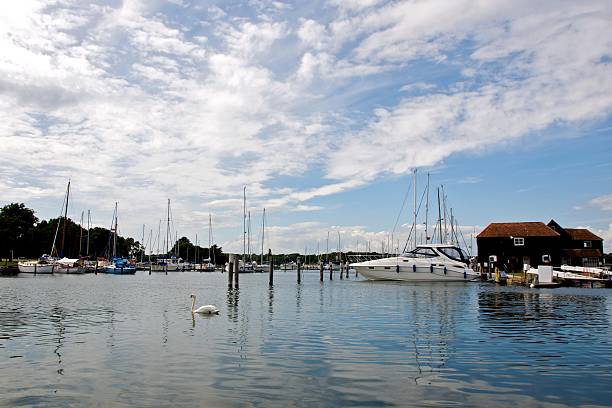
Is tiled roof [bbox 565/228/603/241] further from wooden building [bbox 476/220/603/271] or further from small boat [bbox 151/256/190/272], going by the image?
small boat [bbox 151/256/190/272]

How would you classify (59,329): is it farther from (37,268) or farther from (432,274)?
(37,268)

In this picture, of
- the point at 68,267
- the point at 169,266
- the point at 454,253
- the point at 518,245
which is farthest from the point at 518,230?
the point at 169,266

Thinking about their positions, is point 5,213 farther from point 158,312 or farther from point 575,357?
point 575,357

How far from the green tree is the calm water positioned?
9682 cm

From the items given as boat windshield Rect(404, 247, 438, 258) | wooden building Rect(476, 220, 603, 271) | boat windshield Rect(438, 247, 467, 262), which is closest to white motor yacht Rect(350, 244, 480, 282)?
boat windshield Rect(404, 247, 438, 258)

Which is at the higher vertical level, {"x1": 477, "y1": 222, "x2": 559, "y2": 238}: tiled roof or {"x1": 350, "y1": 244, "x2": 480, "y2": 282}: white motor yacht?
{"x1": 477, "y1": 222, "x2": 559, "y2": 238}: tiled roof

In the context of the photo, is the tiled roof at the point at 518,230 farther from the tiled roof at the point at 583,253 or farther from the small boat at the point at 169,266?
the small boat at the point at 169,266

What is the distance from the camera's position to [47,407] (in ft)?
30.3

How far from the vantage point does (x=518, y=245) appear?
74812mm

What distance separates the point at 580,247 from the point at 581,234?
2.40 meters

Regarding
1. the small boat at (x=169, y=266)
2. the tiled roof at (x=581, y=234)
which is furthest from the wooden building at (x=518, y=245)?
the small boat at (x=169, y=266)

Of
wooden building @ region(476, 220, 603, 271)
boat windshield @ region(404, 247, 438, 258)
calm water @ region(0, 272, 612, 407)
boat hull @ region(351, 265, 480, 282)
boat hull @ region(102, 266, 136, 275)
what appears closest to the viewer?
calm water @ region(0, 272, 612, 407)

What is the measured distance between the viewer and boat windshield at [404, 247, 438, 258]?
5941 cm

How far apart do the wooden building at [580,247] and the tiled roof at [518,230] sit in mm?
8263
